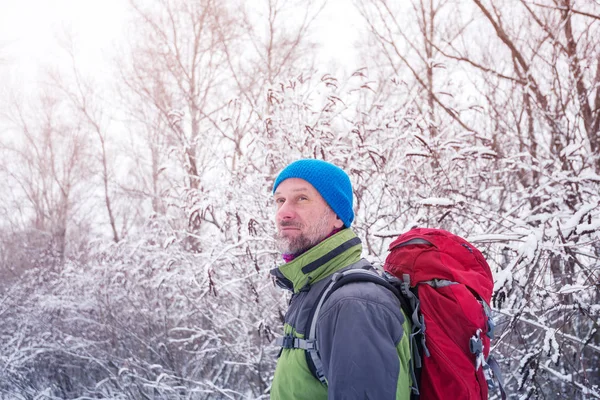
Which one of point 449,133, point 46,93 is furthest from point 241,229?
point 46,93

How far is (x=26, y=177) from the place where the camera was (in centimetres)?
1722

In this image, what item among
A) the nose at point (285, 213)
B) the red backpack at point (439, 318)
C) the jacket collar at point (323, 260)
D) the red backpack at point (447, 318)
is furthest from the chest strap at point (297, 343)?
the nose at point (285, 213)

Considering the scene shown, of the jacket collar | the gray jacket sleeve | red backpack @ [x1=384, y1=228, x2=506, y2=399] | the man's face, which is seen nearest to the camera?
the gray jacket sleeve

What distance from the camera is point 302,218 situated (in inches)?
62.2

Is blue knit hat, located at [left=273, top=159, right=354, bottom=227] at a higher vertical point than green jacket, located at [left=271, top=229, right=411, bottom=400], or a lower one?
higher

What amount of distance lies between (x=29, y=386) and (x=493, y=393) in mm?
5628

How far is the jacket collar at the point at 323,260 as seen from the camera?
1.47 metres

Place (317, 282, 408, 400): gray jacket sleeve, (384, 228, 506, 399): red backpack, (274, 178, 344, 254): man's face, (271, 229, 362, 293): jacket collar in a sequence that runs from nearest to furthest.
→ (317, 282, 408, 400): gray jacket sleeve < (384, 228, 506, 399): red backpack < (271, 229, 362, 293): jacket collar < (274, 178, 344, 254): man's face

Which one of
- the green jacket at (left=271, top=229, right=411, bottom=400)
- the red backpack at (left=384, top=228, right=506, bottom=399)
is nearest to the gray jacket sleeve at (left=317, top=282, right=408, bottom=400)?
the green jacket at (left=271, top=229, right=411, bottom=400)

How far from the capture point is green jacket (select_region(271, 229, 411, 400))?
1.07 meters

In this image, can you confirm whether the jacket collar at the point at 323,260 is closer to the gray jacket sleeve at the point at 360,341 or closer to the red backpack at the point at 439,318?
the red backpack at the point at 439,318

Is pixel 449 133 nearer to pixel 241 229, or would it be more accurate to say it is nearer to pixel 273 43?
pixel 241 229

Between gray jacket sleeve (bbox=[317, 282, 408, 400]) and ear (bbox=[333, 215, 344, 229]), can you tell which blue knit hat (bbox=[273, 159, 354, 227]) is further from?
gray jacket sleeve (bbox=[317, 282, 408, 400])

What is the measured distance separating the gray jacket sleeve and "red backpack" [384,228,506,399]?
0.41 ft
